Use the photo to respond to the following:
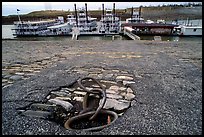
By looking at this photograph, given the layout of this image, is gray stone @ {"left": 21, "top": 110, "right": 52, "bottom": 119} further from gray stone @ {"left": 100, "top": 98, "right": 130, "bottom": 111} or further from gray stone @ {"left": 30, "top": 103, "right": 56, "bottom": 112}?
gray stone @ {"left": 100, "top": 98, "right": 130, "bottom": 111}

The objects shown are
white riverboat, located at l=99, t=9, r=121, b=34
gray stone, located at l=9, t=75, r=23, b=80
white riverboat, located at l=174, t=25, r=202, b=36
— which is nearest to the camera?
gray stone, located at l=9, t=75, r=23, b=80

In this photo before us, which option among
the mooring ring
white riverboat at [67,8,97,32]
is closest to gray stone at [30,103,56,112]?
the mooring ring

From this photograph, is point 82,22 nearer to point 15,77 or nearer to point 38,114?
point 15,77

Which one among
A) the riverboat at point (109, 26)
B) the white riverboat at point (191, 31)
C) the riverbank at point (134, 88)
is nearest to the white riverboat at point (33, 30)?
the riverboat at point (109, 26)

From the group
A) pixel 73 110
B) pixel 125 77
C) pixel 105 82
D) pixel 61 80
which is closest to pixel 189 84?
pixel 125 77

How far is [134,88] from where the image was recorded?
13.4ft

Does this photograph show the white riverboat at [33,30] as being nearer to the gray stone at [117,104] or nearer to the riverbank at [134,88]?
the riverbank at [134,88]

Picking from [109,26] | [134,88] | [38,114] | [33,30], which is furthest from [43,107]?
[33,30]

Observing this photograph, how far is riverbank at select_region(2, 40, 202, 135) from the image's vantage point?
273 cm

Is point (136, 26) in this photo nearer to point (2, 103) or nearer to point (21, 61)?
point (21, 61)

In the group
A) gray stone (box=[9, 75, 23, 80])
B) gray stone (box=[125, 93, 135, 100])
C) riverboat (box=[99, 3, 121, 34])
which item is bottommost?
gray stone (box=[125, 93, 135, 100])

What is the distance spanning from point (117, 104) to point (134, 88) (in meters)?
0.85

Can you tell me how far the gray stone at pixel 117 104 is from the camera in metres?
3.33

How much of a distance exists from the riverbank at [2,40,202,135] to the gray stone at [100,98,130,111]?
0.48ft
